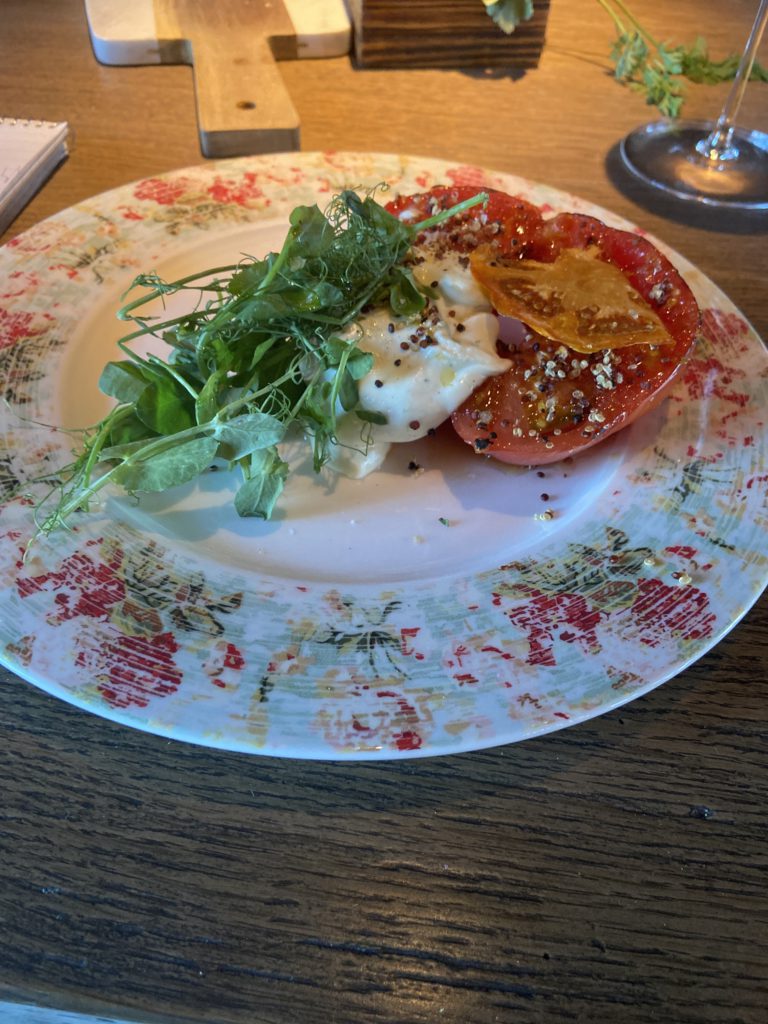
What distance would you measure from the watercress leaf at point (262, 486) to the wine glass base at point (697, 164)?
3.79ft

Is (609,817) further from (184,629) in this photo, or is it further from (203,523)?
(203,523)

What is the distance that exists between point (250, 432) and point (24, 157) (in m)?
0.93

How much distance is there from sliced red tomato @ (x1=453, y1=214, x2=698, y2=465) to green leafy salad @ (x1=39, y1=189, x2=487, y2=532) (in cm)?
14

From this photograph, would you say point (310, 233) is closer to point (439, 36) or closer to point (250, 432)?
point (250, 432)

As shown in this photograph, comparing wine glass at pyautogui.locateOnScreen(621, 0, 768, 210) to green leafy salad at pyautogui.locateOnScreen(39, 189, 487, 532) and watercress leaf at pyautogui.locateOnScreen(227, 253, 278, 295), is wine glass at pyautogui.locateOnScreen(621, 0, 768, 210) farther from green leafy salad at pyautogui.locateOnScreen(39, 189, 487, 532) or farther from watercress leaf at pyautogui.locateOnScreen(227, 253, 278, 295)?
watercress leaf at pyautogui.locateOnScreen(227, 253, 278, 295)

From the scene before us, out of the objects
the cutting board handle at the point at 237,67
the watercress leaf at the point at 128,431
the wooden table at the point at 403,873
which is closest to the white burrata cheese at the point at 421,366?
the watercress leaf at the point at 128,431

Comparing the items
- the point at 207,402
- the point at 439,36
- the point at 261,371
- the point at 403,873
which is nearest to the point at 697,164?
the point at 439,36

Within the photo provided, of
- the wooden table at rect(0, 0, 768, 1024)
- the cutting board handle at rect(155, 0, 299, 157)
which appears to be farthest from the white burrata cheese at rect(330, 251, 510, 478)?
the cutting board handle at rect(155, 0, 299, 157)

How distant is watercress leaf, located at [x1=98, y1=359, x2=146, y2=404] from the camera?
0.99 m

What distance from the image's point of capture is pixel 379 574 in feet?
2.97

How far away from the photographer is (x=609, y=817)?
28.5 inches

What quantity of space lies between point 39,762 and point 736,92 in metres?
1.65

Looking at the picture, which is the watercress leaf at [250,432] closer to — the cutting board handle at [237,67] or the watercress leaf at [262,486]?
the watercress leaf at [262,486]

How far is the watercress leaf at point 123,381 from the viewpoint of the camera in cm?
99
